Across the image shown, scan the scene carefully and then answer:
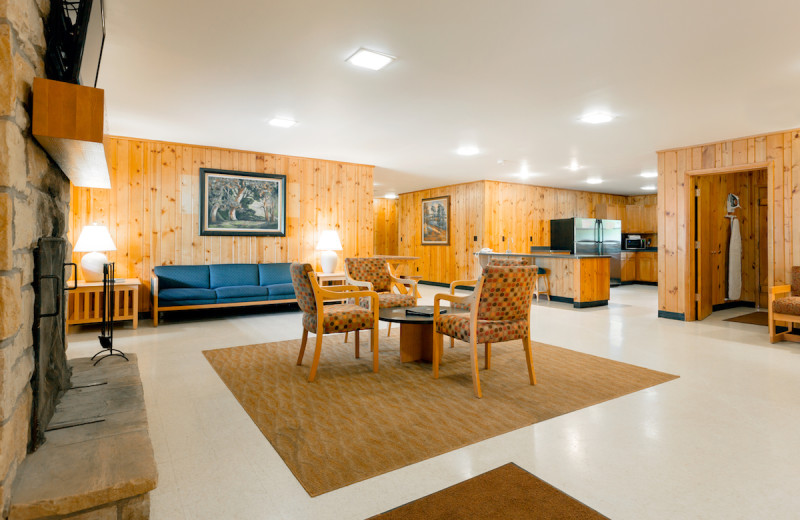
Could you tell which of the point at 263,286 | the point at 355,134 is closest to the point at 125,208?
the point at 263,286

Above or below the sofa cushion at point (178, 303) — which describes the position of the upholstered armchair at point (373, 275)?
above

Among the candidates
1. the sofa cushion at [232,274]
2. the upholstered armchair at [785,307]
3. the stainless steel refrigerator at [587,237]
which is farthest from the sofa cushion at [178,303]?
the stainless steel refrigerator at [587,237]

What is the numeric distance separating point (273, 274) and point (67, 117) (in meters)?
5.01

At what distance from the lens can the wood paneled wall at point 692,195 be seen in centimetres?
520

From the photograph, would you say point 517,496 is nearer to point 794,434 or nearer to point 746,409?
point 794,434

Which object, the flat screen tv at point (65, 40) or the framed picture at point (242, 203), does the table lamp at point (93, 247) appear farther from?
the flat screen tv at point (65, 40)

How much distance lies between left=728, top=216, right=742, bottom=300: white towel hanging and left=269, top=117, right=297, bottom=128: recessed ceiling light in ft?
22.9

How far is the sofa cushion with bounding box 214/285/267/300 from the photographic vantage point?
5799 millimetres

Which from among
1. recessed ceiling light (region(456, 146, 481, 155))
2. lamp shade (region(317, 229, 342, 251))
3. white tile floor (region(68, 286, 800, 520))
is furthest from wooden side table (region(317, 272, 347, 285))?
white tile floor (region(68, 286, 800, 520))

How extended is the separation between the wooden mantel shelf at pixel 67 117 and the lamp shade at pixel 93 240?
3691mm

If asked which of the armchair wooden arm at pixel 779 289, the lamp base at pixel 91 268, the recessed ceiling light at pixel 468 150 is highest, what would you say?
the recessed ceiling light at pixel 468 150

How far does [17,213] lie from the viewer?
4.60 ft

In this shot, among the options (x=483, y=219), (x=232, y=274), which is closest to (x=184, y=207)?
(x=232, y=274)

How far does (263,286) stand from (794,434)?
18.7ft
